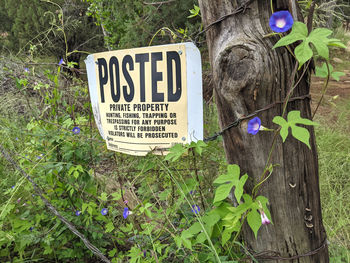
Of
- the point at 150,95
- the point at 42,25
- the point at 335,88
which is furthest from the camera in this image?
the point at 42,25

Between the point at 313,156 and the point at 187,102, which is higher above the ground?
the point at 187,102

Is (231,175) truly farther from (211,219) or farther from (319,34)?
(319,34)

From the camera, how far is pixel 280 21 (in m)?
0.88

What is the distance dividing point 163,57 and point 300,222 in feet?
2.87

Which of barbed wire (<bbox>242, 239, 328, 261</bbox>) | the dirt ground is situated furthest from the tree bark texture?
the dirt ground

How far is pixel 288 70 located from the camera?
1.00 meters

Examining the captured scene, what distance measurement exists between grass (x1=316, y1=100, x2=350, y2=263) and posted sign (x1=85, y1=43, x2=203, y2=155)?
41.9 inches

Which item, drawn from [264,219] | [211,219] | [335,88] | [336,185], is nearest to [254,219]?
[264,219]

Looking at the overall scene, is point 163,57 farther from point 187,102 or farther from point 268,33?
point 268,33

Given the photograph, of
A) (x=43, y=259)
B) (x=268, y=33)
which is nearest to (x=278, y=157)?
(x=268, y=33)

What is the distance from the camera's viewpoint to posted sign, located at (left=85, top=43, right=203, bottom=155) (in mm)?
1271

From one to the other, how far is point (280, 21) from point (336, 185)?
7.32ft

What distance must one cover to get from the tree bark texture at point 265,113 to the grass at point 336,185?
1.86ft

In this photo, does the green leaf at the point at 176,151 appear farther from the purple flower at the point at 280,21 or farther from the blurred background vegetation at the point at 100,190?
the purple flower at the point at 280,21
